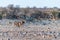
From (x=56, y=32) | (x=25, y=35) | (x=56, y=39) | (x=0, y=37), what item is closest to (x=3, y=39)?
(x=0, y=37)

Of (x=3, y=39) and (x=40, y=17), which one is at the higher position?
(x=3, y=39)

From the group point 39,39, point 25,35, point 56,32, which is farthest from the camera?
point 56,32

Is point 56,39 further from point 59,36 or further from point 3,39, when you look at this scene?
point 3,39

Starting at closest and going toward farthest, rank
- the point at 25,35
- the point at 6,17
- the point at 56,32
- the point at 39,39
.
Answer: the point at 39,39, the point at 25,35, the point at 56,32, the point at 6,17

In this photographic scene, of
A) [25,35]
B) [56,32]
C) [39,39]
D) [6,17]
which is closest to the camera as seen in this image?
[39,39]

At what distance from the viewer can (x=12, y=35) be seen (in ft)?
54.1

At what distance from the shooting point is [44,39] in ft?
51.0

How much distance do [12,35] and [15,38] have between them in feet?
2.58

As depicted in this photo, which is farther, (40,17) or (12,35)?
(40,17)

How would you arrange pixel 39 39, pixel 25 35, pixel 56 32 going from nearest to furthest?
pixel 39 39 < pixel 25 35 < pixel 56 32

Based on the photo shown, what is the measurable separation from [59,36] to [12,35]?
2637 millimetres

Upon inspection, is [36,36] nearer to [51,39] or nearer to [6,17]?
[51,39]

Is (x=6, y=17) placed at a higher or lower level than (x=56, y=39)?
lower

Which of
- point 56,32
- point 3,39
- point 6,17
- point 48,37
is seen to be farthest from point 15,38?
point 6,17
